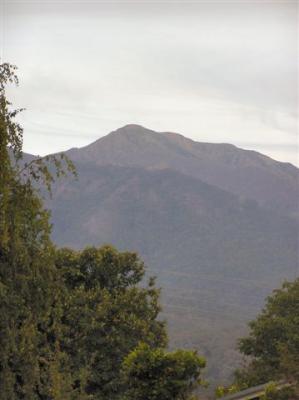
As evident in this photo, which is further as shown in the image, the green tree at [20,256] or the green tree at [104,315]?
the green tree at [104,315]

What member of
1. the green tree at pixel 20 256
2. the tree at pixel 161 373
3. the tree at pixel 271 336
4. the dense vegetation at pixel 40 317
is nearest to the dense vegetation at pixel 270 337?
the tree at pixel 271 336

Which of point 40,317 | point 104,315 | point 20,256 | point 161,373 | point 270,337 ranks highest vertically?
point 20,256

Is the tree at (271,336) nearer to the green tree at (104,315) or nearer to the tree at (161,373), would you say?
the green tree at (104,315)

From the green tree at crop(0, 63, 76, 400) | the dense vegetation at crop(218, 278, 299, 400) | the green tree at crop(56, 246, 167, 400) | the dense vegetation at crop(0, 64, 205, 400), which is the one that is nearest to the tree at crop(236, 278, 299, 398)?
the dense vegetation at crop(218, 278, 299, 400)

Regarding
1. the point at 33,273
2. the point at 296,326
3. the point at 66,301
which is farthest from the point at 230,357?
the point at 33,273

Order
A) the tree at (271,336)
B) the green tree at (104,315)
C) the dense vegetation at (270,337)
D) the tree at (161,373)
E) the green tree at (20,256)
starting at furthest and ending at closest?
the tree at (271,336) → the dense vegetation at (270,337) → the green tree at (104,315) → the tree at (161,373) → the green tree at (20,256)

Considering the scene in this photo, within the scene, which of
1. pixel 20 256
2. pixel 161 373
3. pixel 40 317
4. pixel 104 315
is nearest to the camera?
pixel 20 256

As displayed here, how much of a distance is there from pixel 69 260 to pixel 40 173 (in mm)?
15177

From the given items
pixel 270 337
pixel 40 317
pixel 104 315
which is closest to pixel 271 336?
pixel 270 337

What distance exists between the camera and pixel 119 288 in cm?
2758

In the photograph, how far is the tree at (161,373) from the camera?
1498 cm

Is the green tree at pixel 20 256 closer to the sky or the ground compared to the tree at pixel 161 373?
closer to the sky

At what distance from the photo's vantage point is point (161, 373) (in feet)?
49.6

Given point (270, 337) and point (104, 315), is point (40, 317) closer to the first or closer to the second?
point (104, 315)
